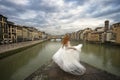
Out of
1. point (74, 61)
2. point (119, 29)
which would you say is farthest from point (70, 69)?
point (119, 29)

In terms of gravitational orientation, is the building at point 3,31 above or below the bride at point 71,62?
above

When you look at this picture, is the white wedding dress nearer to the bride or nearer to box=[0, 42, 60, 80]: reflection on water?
the bride

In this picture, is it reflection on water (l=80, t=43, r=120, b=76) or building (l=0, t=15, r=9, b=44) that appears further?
building (l=0, t=15, r=9, b=44)

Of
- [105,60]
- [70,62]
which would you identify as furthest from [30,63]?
[105,60]

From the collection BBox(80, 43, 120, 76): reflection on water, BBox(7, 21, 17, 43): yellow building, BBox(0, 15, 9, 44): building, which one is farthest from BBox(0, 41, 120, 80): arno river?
BBox(7, 21, 17, 43): yellow building

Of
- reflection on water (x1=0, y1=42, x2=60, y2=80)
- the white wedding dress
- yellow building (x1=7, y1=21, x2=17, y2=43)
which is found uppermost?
yellow building (x1=7, y1=21, x2=17, y2=43)

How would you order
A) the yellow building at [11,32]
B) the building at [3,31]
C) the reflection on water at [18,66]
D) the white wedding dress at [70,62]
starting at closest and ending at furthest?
the white wedding dress at [70,62], the reflection on water at [18,66], the building at [3,31], the yellow building at [11,32]

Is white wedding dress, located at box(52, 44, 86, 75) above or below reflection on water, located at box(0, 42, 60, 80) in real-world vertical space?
above

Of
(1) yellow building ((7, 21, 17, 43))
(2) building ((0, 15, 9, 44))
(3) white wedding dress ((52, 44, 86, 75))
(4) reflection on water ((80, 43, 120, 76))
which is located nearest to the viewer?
(3) white wedding dress ((52, 44, 86, 75))

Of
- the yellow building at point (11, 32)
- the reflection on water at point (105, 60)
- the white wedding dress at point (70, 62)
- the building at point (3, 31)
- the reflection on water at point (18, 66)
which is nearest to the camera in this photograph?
the white wedding dress at point (70, 62)

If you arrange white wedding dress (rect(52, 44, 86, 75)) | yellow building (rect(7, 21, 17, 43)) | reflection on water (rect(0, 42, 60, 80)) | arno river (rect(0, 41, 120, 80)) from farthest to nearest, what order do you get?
1. yellow building (rect(7, 21, 17, 43))
2. arno river (rect(0, 41, 120, 80))
3. reflection on water (rect(0, 42, 60, 80))
4. white wedding dress (rect(52, 44, 86, 75))

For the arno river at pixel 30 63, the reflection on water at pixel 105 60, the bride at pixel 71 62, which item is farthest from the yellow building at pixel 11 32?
the bride at pixel 71 62

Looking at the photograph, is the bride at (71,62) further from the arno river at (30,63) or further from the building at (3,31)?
the building at (3,31)

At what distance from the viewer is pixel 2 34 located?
28734mm
